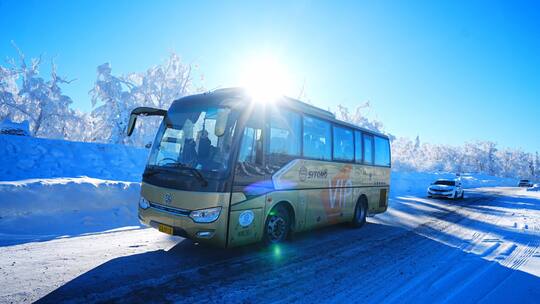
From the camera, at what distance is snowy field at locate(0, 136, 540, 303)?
4453mm

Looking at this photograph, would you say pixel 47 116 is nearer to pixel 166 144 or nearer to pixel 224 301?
pixel 166 144

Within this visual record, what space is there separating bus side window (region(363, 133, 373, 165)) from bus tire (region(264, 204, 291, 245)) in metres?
4.63

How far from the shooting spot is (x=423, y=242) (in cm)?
837

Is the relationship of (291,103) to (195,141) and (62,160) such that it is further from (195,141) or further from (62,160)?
(62,160)

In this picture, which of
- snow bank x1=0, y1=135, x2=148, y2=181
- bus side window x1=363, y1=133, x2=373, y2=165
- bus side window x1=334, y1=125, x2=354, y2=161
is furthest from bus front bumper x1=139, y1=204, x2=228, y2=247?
snow bank x1=0, y1=135, x2=148, y2=181

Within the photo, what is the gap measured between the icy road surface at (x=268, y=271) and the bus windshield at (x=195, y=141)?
1.74 meters

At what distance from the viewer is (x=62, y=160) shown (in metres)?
18.8

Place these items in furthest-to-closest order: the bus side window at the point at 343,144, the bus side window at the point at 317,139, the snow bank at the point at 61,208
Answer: the bus side window at the point at 343,144 < the bus side window at the point at 317,139 < the snow bank at the point at 61,208

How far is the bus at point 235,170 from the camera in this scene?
5.55 metres

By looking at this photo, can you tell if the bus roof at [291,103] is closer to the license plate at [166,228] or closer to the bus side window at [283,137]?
the bus side window at [283,137]

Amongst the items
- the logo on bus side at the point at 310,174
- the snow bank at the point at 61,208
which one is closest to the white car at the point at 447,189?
the logo on bus side at the point at 310,174

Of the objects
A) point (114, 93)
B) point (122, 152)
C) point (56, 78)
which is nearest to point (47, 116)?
point (56, 78)

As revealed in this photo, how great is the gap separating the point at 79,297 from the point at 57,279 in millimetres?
828

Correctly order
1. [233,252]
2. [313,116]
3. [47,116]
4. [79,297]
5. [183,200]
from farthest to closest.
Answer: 1. [47,116]
2. [313,116]
3. [233,252]
4. [183,200]
5. [79,297]
